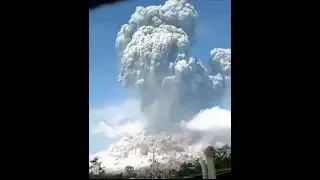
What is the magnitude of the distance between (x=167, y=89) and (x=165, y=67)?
0.10 metres

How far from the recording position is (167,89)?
5.79 feet

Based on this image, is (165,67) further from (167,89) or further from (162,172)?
(162,172)

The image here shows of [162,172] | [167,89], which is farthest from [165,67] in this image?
[162,172]

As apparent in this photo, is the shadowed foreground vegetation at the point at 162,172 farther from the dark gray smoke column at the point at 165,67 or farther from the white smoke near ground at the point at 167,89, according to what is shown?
the dark gray smoke column at the point at 165,67

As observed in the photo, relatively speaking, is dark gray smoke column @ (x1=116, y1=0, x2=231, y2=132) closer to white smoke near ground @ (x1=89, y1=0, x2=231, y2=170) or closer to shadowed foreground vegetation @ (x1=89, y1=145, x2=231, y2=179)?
white smoke near ground @ (x1=89, y1=0, x2=231, y2=170)

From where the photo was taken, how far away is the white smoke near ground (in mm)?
1742

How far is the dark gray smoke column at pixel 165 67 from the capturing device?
69.0 inches

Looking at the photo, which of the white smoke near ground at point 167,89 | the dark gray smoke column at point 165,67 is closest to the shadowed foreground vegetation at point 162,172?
the white smoke near ground at point 167,89

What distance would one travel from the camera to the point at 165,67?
1.77 m

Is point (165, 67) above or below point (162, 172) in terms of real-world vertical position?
above

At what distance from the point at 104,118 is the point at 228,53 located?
23.6 inches
